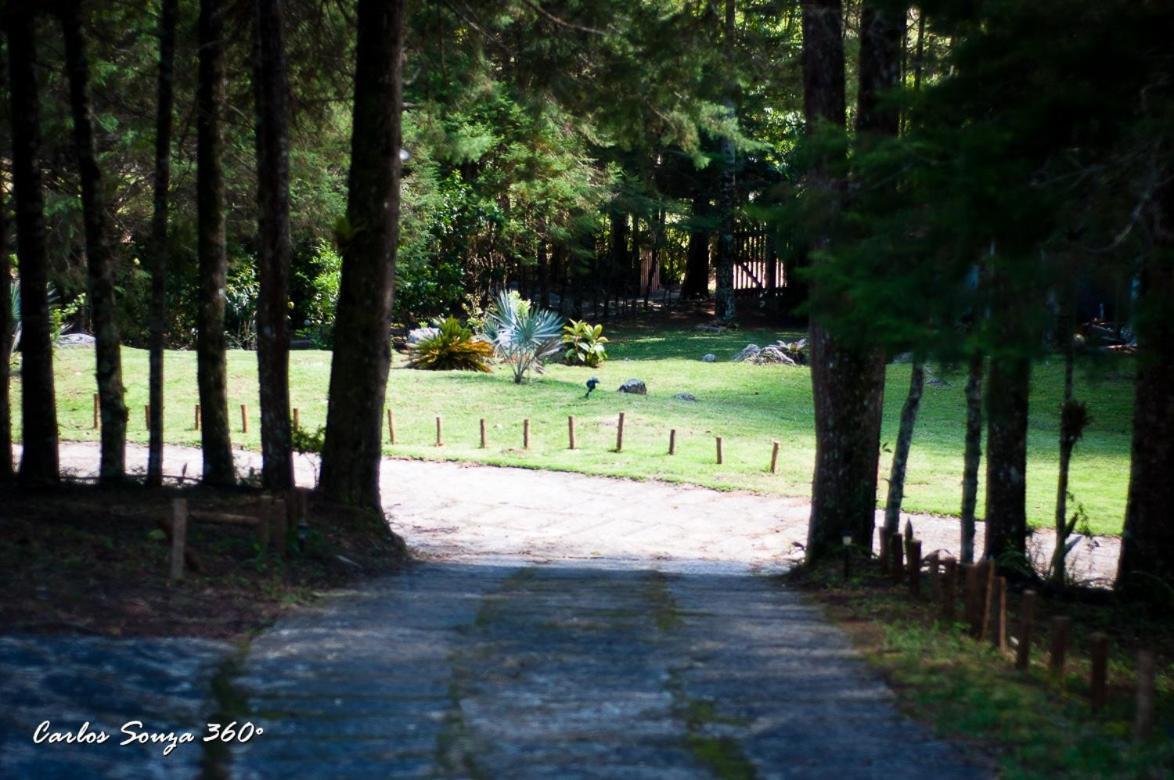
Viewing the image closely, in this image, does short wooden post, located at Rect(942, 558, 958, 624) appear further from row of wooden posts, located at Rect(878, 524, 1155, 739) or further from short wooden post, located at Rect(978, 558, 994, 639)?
short wooden post, located at Rect(978, 558, 994, 639)

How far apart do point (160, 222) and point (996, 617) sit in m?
7.60

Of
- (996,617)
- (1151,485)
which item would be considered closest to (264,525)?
(996,617)

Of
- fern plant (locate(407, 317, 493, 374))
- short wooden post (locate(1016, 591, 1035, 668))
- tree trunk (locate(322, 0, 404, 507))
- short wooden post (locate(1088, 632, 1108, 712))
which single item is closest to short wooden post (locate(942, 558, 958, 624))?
short wooden post (locate(1016, 591, 1035, 668))

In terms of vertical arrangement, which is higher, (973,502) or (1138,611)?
(973,502)

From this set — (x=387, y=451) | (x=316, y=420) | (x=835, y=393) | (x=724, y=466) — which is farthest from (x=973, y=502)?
(x=316, y=420)

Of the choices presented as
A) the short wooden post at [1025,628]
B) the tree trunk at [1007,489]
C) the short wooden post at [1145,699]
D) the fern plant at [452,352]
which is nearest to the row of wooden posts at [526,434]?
the fern plant at [452,352]

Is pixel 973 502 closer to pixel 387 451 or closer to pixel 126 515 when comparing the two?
pixel 126 515

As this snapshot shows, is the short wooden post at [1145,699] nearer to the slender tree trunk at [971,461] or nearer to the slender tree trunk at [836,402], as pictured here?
the slender tree trunk at [971,461]

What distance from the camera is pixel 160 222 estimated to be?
34.8 ft

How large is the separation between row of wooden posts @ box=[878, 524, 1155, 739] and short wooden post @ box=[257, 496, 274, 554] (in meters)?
4.32

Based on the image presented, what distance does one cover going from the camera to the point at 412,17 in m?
12.6

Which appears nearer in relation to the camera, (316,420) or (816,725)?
(816,725)

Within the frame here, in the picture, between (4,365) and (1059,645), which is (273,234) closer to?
(4,365)

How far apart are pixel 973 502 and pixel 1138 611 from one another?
1.51 metres
